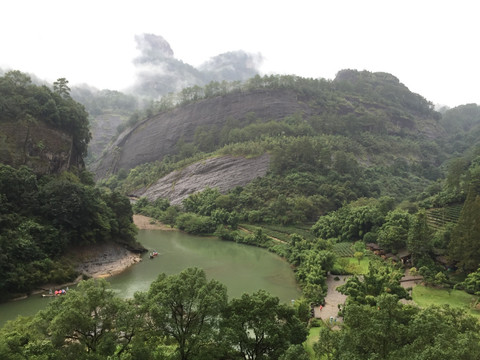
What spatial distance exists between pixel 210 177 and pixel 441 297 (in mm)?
43176

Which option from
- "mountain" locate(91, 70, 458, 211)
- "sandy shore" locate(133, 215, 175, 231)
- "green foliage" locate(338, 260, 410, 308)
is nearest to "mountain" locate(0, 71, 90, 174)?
"sandy shore" locate(133, 215, 175, 231)

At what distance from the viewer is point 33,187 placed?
28.7 metres

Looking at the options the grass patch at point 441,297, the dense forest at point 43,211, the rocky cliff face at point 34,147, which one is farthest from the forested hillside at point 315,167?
the rocky cliff face at point 34,147

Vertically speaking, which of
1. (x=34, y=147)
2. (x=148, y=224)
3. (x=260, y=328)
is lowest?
(x=148, y=224)

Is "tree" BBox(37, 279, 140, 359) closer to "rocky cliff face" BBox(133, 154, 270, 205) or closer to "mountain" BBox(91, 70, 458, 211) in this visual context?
"mountain" BBox(91, 70, 458, 211)

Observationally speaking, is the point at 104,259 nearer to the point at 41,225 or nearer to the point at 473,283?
the point at 41,225

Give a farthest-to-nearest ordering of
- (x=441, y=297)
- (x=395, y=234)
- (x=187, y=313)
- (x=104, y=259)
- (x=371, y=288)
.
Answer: (x=104, y=259) → (x=395, y=234) → (x=441, y=297) → (x=371, y=288) → (x=187, y=313)

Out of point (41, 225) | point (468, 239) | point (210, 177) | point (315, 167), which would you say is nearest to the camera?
point (468, 239)

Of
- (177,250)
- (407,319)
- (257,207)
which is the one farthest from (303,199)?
(407,319)

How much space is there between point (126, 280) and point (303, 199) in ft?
86.2

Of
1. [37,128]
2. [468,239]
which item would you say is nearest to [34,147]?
[37,128]

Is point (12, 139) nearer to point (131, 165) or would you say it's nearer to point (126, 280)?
point (126, 280)

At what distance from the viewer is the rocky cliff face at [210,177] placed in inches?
2288

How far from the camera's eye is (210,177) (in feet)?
197
